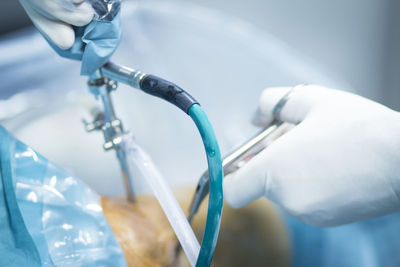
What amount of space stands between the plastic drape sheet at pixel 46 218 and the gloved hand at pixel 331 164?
0.25 metres

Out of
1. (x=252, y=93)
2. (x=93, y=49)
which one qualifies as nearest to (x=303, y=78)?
(x=252, y=93)

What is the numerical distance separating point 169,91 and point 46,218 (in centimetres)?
29

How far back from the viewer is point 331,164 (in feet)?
1.62

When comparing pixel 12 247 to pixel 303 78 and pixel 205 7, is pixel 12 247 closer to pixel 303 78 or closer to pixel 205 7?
pixel 303 78

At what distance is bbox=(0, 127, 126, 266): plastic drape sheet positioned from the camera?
1.58 ft

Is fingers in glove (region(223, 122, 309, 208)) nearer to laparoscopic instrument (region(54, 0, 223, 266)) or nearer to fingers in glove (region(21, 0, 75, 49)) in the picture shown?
laparoscopic instrument (region(54, 0, 223, 266))

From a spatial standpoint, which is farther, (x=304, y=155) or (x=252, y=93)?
(x=252, y=93)

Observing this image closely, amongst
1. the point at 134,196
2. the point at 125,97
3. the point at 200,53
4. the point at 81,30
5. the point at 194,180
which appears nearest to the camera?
the point at 81,30

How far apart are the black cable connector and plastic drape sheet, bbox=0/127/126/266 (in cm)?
24

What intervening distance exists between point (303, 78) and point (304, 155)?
1.59 feet

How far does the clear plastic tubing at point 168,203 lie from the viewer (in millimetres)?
499

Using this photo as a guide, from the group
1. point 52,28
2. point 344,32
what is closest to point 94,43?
point 52,28

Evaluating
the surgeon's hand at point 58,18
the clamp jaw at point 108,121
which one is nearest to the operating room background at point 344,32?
the clamp jaw at point 108,121

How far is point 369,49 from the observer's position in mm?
1348
